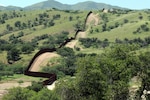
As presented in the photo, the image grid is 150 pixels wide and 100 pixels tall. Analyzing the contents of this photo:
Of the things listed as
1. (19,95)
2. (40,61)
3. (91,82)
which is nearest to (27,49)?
(40,61)

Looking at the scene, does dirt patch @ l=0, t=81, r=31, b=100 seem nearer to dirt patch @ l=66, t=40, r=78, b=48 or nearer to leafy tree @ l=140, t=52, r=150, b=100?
leafy tree @ l=140, t=52, r=150, b=100

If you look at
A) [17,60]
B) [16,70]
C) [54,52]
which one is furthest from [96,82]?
[17,60]

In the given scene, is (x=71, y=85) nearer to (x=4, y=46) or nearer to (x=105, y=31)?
(x=4, y=46)

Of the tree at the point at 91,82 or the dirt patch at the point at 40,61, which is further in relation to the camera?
the dirt patch at the point at 40,61

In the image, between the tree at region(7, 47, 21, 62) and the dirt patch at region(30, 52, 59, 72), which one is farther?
the tree at region(7, 47, 21, 62)

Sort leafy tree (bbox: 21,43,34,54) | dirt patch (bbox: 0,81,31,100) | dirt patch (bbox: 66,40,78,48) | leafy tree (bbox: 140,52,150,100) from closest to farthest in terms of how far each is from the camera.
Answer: leafy tree (bbox: 140,52,150,100)
dirt patch (bbox: 0,81,31,100)
leafy tree (bbox: 21,43,34,54)
dirt patch (bbox: 66,40,78,48)

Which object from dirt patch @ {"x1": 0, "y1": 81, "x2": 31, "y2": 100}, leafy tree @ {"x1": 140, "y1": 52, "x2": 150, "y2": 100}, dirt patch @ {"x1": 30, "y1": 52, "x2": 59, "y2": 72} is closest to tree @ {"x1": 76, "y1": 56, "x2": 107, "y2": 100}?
leafy tree @ {"x1": 140, "y1": 52, "x2": 150, "y2": 100}

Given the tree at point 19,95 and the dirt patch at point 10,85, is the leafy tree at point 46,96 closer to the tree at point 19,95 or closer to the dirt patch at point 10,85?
the tree at point 19,95

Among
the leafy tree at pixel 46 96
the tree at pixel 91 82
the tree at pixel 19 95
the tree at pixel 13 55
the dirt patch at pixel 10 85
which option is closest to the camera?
the tree at pixel 91 82

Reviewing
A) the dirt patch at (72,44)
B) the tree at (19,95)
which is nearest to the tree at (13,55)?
the dirt patch at (72,44)

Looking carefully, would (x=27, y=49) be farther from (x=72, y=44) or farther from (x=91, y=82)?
(x=91, y=82)

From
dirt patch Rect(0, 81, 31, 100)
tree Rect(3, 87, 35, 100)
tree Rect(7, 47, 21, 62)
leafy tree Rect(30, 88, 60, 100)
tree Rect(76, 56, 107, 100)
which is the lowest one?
tree Rect(7, 47, 21, 62)
